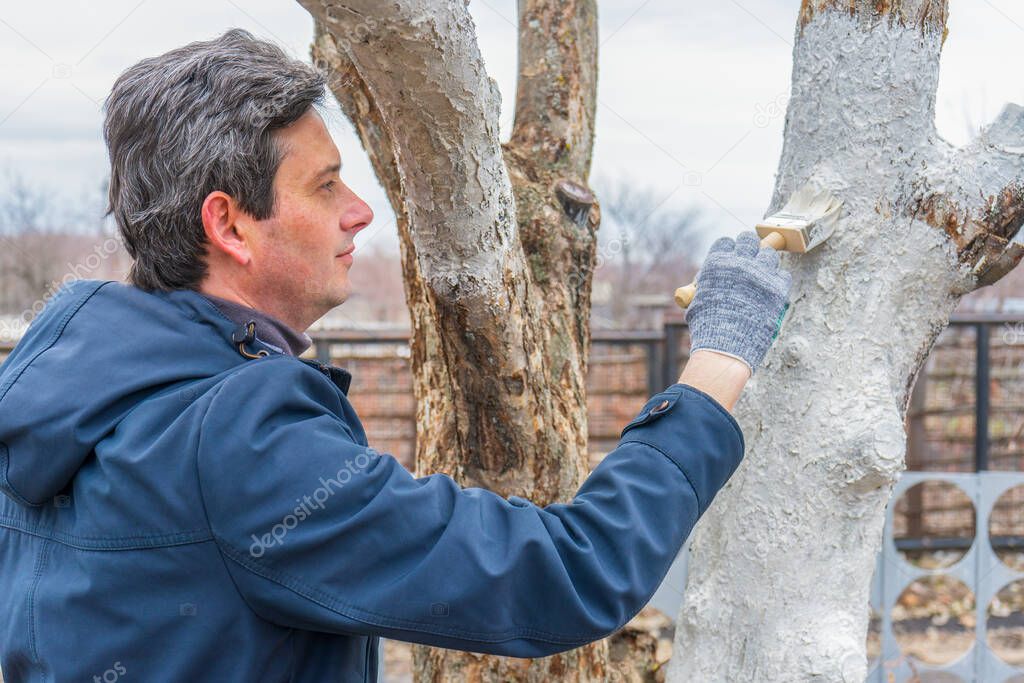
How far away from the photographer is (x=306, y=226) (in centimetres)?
137

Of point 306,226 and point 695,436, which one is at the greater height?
point 306,226

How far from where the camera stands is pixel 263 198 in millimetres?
1326

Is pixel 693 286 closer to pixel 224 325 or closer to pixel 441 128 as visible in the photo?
pixel 441 128

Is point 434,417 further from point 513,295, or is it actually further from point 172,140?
point 172,140

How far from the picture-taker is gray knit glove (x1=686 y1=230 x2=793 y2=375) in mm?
1474

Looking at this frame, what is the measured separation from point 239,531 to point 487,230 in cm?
72

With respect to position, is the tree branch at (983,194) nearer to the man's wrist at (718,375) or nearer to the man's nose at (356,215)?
the man's wrist at (718,375)

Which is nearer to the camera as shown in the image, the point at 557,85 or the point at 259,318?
the point at 259,318

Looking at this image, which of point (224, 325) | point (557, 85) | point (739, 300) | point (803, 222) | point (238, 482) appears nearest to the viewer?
point (238, 482)

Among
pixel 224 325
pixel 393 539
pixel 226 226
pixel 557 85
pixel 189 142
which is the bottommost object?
pixel 393 539

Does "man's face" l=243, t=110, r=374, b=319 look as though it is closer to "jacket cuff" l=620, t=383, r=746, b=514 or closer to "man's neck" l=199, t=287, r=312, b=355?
"man's neck" l=199, t=287, r=312, b=355

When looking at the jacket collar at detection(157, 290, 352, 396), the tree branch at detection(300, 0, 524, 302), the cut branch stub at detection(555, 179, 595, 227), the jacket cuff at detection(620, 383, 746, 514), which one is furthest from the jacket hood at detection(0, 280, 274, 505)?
the cut branch stub at detection(555, 179, 595, 227)

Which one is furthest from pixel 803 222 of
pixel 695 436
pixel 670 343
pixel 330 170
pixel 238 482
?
pixel 670 343

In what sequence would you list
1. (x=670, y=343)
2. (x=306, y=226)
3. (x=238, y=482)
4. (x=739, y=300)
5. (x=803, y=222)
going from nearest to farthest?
(x=238, y=482) < (x=306, y=226) < (x=739, y=300) < (x=803, y=222) < (x=670, y=343)
